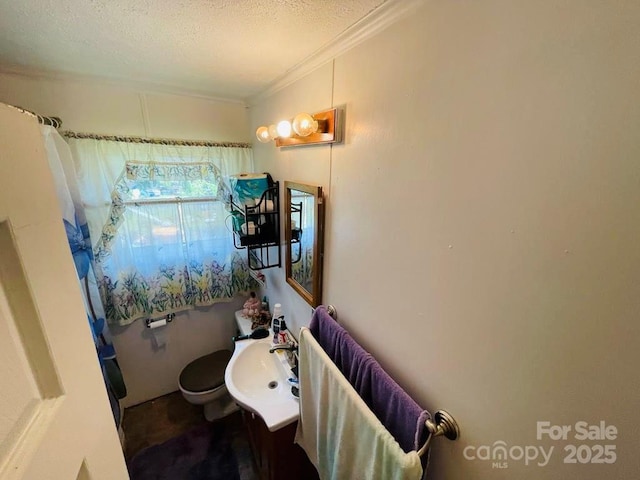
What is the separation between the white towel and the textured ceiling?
113 cm

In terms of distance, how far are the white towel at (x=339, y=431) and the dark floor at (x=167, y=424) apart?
901mm

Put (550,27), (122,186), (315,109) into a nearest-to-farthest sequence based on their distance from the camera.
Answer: (550,27) → (315,109) → (122,186)

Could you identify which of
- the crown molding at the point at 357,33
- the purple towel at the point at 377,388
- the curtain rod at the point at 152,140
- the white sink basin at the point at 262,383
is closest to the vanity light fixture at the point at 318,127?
the crown molding at the point at 357,33

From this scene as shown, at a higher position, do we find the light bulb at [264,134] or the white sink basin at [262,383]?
the light bulb at [264,134]

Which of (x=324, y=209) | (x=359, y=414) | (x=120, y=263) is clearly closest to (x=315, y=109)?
(x=324, y=209)

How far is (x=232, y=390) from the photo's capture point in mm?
1323

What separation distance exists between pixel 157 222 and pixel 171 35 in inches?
46.7

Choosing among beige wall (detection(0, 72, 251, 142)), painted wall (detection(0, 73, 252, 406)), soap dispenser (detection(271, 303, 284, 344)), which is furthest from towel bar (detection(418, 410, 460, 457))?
beige wall (detection(0, 72, 251, 142))

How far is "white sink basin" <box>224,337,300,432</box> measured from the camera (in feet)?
4.02

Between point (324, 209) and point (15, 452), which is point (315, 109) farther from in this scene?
point (15, 452)

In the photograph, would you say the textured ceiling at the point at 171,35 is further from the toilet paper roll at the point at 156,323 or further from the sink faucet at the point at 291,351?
the toilet paper roll at the point at 156,323

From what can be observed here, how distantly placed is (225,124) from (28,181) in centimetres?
166

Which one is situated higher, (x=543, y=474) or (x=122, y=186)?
(x=122, y=186)

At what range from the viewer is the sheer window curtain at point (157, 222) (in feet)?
5.26
